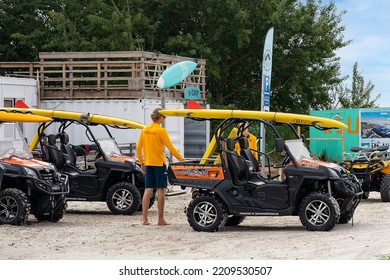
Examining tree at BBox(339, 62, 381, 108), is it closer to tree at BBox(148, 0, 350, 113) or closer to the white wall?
tree at BBox(148, 0, 350, 113)

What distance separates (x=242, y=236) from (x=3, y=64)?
22.5 metres

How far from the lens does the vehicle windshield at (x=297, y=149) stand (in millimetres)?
15891

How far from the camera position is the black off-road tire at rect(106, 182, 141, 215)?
61.8 feet

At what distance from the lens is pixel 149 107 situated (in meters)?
31.8

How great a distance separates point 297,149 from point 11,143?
15.8 feet

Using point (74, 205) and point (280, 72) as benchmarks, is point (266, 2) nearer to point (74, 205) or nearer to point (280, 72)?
point (280, 72)

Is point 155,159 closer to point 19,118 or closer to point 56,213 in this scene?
point 56,213

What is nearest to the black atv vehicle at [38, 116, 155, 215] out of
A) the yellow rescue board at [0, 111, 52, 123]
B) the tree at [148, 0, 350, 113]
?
the yellow rescue board at [0, 111, 52, 123]

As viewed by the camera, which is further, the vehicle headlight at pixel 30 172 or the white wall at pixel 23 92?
the white wall at pixel 23 92

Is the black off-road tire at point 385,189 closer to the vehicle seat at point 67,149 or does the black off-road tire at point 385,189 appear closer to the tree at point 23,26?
the vehicle seat at point 67,149

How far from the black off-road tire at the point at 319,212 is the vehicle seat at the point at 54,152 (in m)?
5.63

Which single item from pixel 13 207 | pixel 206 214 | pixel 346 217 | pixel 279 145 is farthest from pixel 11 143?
pixel 346 217

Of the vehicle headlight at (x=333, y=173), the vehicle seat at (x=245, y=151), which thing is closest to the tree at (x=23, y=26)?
the vehicle seat at (x=245, y=151)

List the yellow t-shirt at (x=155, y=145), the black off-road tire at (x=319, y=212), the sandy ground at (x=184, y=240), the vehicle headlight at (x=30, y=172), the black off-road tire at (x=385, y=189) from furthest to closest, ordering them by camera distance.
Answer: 1. the black off-road tire at (x=385, y=189)
2. the vehicle headlight at (x=30, y=172)
3. the yellow t-shirt at (x=155, y=145)
4. the black off-road tire at (x=319, y=212)
5. the sandy ground at (x=184, y=240)
